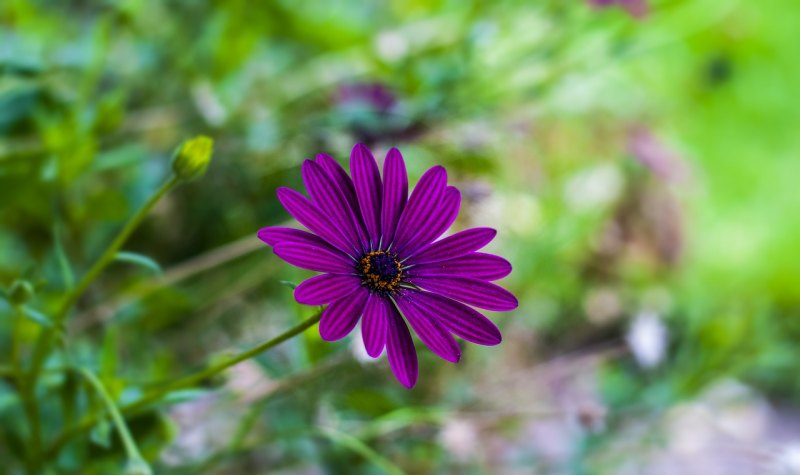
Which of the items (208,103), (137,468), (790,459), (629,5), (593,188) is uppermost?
(593,188)

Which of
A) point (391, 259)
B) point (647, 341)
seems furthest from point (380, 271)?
point (647, 341)

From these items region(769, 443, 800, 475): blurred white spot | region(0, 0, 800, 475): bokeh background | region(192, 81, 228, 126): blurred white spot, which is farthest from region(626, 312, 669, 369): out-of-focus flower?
region(192, 81, 228, 126): blurred white spot

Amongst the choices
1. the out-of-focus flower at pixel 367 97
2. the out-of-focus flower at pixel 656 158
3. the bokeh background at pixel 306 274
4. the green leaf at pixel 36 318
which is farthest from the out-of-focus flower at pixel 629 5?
the green leaf at pixel 36 318

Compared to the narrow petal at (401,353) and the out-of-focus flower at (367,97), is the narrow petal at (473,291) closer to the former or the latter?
the narrow petal at (401,353)

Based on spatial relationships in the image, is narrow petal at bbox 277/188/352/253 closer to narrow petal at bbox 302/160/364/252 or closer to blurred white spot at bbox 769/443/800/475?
narrow petal at bbox 302/160/364/252

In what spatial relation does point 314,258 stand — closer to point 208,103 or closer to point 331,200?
point 331,200

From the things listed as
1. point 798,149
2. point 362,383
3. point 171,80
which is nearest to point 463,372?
point 362,383

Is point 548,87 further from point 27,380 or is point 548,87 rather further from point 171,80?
point 27,380
